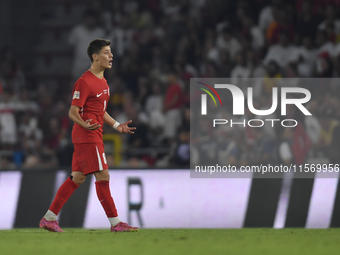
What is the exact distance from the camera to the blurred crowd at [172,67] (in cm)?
991

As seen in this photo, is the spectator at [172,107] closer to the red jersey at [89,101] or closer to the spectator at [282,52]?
the spectator at [282,52]

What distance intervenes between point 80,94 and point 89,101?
156 mm

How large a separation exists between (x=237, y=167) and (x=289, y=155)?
2.62 feet

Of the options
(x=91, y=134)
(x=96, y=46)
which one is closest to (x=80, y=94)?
(x=91, y=134)

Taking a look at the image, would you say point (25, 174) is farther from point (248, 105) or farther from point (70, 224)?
point (248, 105)

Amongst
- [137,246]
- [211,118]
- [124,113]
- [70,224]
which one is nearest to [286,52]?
[211,118]

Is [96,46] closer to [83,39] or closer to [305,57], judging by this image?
[305,57]

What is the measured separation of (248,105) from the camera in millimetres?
9516

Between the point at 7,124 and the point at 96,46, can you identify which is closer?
the point at 96,46

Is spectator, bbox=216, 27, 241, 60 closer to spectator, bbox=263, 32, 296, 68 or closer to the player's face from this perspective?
spectator, bbox=263, 32, 296, 68

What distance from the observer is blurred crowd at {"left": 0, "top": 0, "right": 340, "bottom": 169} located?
9906 mm

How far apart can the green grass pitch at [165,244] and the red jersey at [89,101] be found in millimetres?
1001

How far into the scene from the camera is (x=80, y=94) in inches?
235

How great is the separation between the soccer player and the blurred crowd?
3.34 metres
